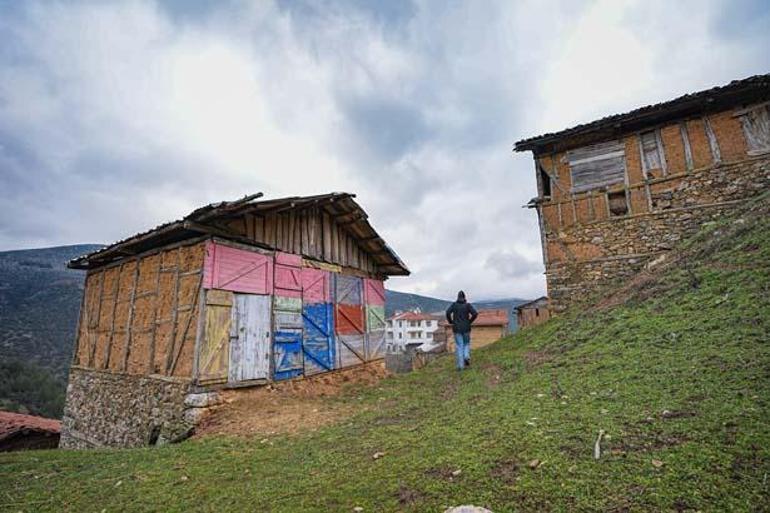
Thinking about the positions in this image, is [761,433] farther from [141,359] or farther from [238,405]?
[141,359]

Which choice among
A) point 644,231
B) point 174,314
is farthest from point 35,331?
point 644,231

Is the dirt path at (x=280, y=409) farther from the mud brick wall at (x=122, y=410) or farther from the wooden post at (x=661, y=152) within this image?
the wooden post at (x=661, y=152)

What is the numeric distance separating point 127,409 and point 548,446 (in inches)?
413

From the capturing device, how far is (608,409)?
4.10m

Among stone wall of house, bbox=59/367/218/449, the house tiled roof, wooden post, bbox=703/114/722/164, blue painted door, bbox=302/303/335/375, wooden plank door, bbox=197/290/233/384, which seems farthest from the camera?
the house tiled roof

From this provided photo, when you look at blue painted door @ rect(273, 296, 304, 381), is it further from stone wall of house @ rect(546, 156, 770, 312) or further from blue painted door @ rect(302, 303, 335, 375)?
stone wall of house @ rect(546, 156, 770, 312)

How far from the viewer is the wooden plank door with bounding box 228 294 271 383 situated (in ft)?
27.1

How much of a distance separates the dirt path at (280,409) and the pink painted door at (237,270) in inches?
97.0

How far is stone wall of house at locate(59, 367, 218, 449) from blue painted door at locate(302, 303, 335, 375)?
2828 mm

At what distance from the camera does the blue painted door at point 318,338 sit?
10.1m

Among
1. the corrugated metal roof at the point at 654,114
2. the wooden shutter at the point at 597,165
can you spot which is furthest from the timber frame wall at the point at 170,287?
the wooden shutter at the point at 597,165

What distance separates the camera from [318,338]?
10.5 meters

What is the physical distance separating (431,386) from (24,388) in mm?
41322

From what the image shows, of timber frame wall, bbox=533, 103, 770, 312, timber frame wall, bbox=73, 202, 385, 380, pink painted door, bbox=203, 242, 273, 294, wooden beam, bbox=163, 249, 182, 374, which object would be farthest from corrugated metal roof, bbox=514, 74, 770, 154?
wooden beam, bbox=163, 249, 182, 374
